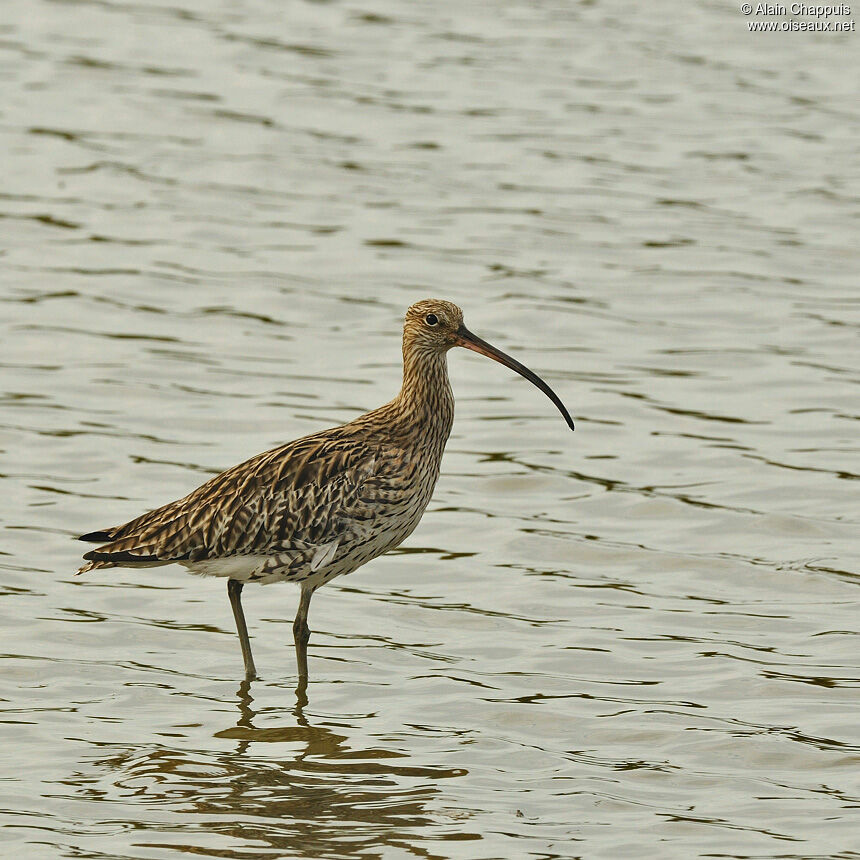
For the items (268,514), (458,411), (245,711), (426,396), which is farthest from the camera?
(458,411)

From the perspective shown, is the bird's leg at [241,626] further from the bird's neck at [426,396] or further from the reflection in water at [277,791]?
the bird's neck at [426,396]

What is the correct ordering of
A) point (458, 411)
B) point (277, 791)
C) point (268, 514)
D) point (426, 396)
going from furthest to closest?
point (458, 411), point (426, 396), point (268, 514), point (277, 791)

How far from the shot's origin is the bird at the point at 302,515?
421 inches

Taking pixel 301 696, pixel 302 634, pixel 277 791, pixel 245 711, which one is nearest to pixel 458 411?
pixel 302 634

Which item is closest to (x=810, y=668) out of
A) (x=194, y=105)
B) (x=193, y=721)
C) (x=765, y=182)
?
(x=193, y=721)

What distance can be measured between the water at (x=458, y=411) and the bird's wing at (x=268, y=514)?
79 centimetres

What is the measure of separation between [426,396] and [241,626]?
173 cm

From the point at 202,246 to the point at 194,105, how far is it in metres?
4.77

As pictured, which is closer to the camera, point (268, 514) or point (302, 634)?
point (268, 514)

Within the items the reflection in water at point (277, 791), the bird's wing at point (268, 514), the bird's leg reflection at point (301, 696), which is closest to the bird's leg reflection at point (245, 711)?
the reflection in water at point (277, 791)

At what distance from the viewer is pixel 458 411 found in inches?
635

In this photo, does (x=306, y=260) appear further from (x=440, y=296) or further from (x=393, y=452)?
(x=393, y=452)

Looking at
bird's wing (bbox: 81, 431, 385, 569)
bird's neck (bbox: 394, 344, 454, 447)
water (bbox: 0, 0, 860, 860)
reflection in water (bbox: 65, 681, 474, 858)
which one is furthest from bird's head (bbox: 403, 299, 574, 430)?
reflection in water (bbox: 65, 681, 474, 858)

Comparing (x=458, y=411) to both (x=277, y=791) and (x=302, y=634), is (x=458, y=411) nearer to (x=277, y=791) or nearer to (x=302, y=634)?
(x=302, y=634)
